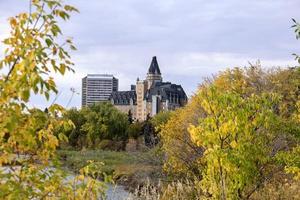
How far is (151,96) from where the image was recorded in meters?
116

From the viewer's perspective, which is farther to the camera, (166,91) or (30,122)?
(166,91)

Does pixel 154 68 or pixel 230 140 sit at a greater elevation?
pixel 154 68

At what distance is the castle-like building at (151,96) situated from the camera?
10844 centimetres

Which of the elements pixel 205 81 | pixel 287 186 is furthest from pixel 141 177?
pixel 287 186

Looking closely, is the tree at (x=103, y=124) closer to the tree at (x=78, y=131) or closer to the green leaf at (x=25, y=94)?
the tree at (x=78, y=131)

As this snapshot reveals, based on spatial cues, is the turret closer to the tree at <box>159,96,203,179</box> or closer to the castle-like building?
the castle-like building

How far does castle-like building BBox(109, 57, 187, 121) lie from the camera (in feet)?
356

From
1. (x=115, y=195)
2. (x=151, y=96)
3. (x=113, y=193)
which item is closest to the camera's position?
(x=113, y=193)

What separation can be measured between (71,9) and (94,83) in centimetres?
12895

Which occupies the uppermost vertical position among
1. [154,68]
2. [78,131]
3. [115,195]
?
[154,68]

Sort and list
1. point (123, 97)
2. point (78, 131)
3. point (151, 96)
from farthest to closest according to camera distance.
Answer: point (123, 97), point (151, 96), point (78, 131)

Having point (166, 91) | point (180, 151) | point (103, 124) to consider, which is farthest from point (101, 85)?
point (180, 151)

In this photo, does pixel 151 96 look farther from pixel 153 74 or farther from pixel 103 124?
pixel 103 124

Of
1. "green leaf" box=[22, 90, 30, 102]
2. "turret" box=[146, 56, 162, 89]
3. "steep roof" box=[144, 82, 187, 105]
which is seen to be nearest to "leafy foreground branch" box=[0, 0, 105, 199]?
"green leaf" box=[22, 90, 30, 102]
